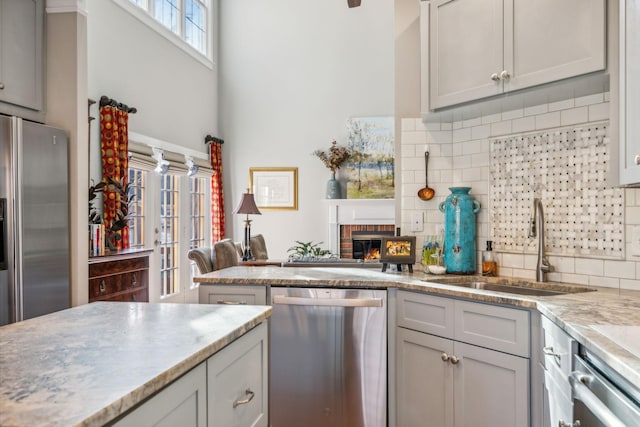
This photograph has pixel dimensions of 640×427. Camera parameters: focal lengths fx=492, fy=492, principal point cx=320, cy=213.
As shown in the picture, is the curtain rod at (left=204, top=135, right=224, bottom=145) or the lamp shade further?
the curtain rod at (left=204, top=135, right=224, bottom=145)

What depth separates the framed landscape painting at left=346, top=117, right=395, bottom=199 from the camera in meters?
7.07

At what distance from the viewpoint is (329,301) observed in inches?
98.7

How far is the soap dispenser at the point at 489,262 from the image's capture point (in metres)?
2.74

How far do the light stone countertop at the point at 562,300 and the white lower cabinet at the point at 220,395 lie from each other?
93 cm

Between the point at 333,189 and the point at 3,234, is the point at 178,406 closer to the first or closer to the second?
the point at 3,234

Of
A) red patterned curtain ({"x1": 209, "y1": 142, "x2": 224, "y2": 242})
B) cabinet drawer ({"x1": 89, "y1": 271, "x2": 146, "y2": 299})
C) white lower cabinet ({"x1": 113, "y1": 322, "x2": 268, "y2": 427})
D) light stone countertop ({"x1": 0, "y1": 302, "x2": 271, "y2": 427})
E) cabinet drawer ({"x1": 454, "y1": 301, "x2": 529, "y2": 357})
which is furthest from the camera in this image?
red patterned curtain ({"x1": 209, "y1": 142, "x2": 224, "y2": 242})

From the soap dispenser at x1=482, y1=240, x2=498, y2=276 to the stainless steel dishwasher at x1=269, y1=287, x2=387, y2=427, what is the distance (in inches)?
25.8

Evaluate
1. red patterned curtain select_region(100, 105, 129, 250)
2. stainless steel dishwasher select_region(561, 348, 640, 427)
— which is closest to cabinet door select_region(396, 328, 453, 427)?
stainless steel dishwasher select_region(561, 348, 640, 427)

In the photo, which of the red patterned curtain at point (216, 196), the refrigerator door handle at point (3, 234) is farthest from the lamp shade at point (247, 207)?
the refrigerator door handle at point (3, 234)

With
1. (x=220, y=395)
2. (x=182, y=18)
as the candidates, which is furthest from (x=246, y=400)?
(x=182, y=18)

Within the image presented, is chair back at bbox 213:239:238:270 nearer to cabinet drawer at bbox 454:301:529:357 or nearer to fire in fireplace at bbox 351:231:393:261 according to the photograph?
fire in fireplace at bbox 351:231:393:261

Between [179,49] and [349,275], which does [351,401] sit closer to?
[349,275]

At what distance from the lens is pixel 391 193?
277 inches

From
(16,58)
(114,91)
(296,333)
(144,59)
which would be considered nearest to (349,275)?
(296,333)
